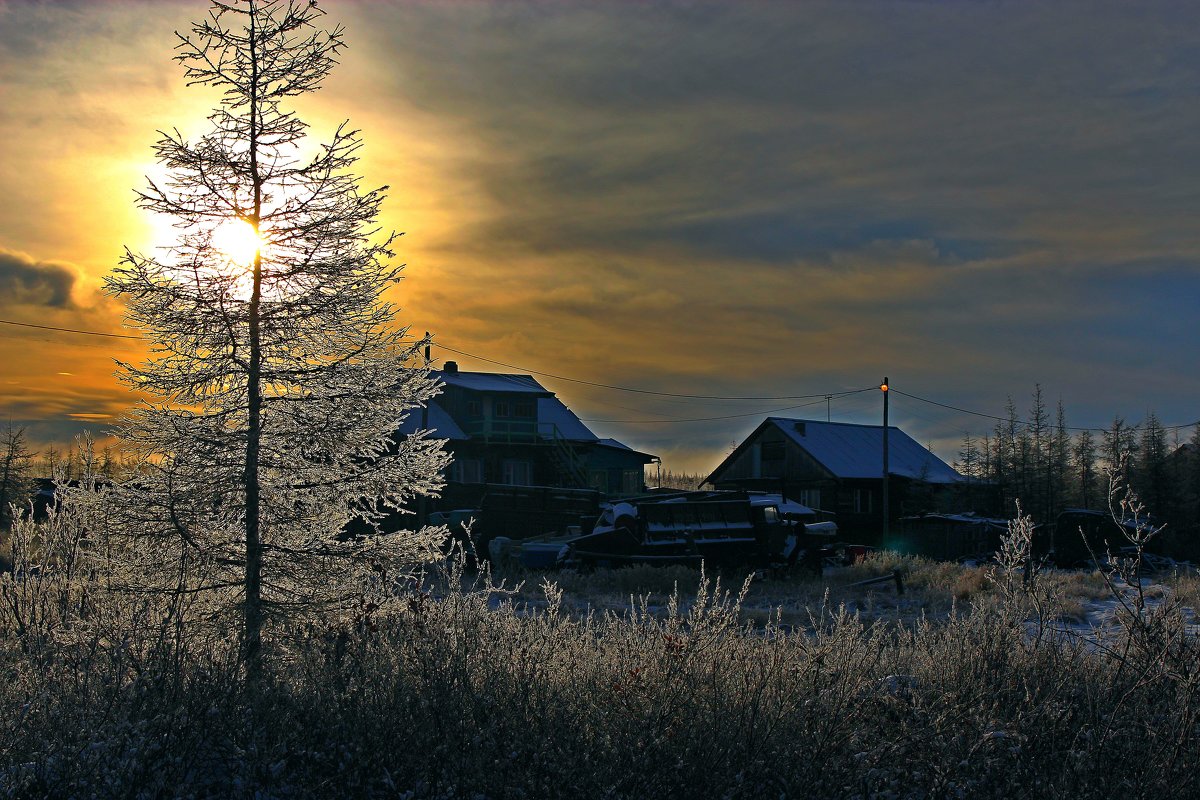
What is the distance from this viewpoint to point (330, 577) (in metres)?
8.66

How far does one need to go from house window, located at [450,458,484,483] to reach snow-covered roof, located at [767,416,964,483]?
1572cm

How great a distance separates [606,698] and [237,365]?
15.8 ft

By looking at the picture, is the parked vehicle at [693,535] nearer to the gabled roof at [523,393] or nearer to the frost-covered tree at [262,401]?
the frost-covered tree at [262,401]

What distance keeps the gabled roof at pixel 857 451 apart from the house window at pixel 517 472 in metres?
12.2

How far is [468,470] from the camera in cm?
4244

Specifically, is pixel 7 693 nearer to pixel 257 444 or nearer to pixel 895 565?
pixel 257 444

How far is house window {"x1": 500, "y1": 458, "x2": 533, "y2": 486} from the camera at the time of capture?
43.6 meters

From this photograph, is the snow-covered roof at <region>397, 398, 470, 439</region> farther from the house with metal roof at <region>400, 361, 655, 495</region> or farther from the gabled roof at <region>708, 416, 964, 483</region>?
the gabled roof at <region>708, 416, 964, 483</region>

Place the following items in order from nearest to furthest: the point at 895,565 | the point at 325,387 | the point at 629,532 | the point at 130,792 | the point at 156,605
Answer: the point at 130,792 → the point at 156,605 → the point at 325,387 → the point at 629,532 → the point at 895,565

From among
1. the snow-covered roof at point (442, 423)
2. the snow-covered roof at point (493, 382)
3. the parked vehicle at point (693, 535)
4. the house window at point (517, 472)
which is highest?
the snow-covered roof at point (493, 382)

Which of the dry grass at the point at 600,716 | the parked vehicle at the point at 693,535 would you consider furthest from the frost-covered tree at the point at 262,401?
the parked vehicle at the point at 693,535

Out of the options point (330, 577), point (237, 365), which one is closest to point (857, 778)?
point (330, 577)

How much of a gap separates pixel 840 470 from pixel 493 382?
17.4 metres

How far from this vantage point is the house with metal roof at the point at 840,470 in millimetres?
45062
